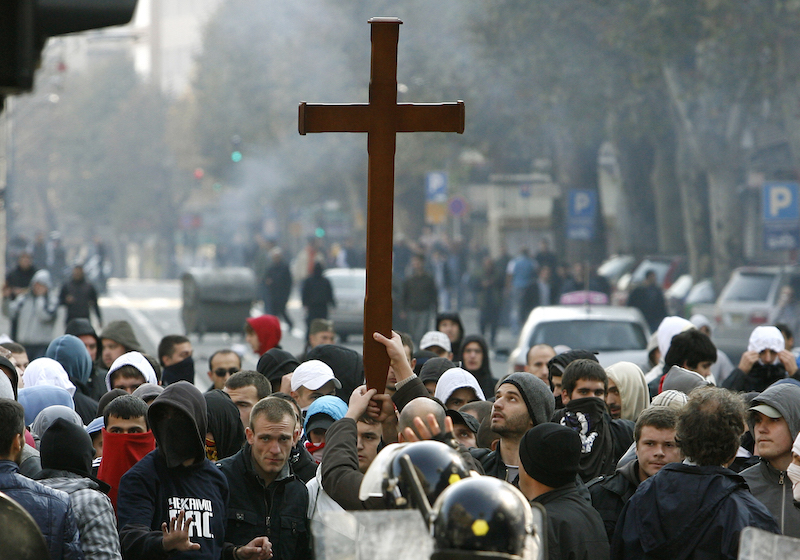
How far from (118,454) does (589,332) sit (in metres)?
10.0

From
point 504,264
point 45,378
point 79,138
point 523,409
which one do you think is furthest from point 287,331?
point 79,138

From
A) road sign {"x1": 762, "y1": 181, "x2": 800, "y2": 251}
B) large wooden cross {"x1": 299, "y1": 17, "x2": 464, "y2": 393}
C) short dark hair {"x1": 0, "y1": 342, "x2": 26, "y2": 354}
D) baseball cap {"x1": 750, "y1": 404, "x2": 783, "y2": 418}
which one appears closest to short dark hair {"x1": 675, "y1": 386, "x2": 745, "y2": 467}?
baseball cap {"x1": 750, "y1": 404, "x2": 783, "y2": 418}

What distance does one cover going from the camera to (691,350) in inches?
309

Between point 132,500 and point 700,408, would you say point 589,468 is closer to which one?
point 700,408

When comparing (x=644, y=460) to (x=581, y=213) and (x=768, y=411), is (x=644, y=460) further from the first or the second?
(x=581, y=213)

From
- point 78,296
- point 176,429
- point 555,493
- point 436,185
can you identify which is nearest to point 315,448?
point 176,429

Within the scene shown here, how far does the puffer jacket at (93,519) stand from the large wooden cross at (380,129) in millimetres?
1066

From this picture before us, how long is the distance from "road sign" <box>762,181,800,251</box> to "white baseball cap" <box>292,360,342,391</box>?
16062 mm

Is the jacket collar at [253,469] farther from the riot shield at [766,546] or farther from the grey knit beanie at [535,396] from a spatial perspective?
the riot shield at [766,546]

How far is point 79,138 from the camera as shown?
3420 inches

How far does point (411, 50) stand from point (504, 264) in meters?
11.5

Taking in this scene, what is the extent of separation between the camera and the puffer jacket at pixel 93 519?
15.1ft

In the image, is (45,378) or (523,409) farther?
(45,378)

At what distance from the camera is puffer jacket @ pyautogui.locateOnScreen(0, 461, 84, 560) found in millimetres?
4477
